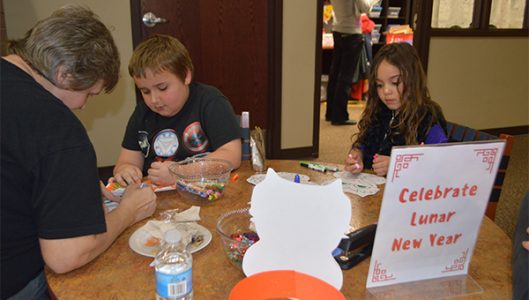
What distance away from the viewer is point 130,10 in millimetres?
3146

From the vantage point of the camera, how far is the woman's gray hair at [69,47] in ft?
3.07

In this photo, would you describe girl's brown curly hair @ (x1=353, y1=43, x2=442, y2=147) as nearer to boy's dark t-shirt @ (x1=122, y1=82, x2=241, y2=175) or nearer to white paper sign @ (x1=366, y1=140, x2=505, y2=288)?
boy's dark t-shirt @ (x1=122, y1=82, x2=241, y2=175)

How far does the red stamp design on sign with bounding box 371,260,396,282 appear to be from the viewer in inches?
32.7

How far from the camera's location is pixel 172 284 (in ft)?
2.36

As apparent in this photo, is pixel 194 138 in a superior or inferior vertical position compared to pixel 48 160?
inferior

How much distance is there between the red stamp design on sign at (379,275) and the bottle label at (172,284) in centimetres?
35

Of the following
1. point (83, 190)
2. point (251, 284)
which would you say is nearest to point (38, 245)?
point (83, 190)

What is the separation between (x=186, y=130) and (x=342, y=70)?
367 cm

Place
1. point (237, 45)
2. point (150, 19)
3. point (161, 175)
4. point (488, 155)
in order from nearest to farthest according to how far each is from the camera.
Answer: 1. point (488, 155)
2. point (161, 175)
3. point (150, 19)
4. point (237, 45)

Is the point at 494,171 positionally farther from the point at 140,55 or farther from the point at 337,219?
the point at 140,55

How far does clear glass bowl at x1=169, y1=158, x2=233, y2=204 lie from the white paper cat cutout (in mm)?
466

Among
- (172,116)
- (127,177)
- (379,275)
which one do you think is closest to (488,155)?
(379,275)

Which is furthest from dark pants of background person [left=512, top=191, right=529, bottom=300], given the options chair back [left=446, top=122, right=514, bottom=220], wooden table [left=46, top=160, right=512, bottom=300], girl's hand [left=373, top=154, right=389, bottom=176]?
girl's hand [left=373, top=154, right=389, bottom=176]

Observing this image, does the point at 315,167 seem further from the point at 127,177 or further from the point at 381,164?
the point at 127,177
